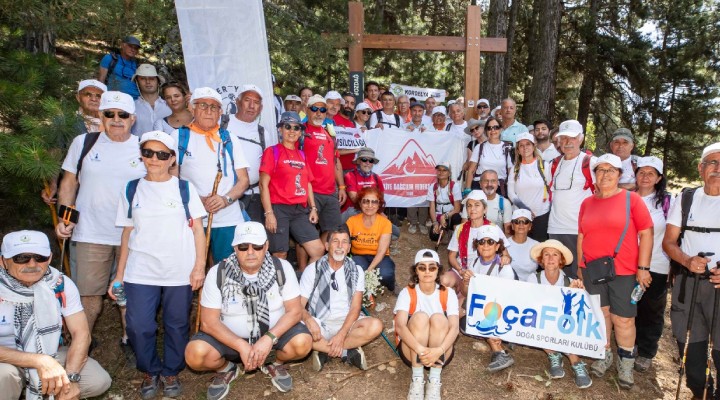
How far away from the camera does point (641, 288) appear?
15.2ft

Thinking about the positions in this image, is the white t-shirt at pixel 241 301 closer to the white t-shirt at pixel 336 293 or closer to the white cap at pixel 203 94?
the white t-shirt at pixel 336 293

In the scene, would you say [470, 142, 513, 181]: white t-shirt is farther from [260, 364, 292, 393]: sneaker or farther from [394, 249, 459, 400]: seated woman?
[260, 364, 292, 393]: sneaker

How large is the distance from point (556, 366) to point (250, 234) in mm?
3465

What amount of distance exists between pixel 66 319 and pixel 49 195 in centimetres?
120

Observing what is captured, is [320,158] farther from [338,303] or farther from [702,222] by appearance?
[702,222]

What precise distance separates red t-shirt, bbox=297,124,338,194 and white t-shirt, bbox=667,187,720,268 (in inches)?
150

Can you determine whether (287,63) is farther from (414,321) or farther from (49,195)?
(414,321)

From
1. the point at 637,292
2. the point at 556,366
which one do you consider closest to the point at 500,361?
the point at 556,366

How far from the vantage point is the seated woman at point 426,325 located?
177 inches

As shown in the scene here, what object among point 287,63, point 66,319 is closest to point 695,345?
point 66,319

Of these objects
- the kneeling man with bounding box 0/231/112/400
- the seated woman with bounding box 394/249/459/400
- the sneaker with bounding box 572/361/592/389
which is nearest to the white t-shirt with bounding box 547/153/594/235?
the sneaker with bounding box 572/361/592/389

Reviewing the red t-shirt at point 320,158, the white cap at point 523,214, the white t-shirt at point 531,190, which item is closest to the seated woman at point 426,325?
the white cap at point 523,214

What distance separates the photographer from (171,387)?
4406 millimetres

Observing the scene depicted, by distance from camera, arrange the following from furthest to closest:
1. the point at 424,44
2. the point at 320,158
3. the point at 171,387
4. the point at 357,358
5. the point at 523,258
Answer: the point at 424,44
the point at 320,158
the point at 523,258
the point at 357,358
the point at 171,387
